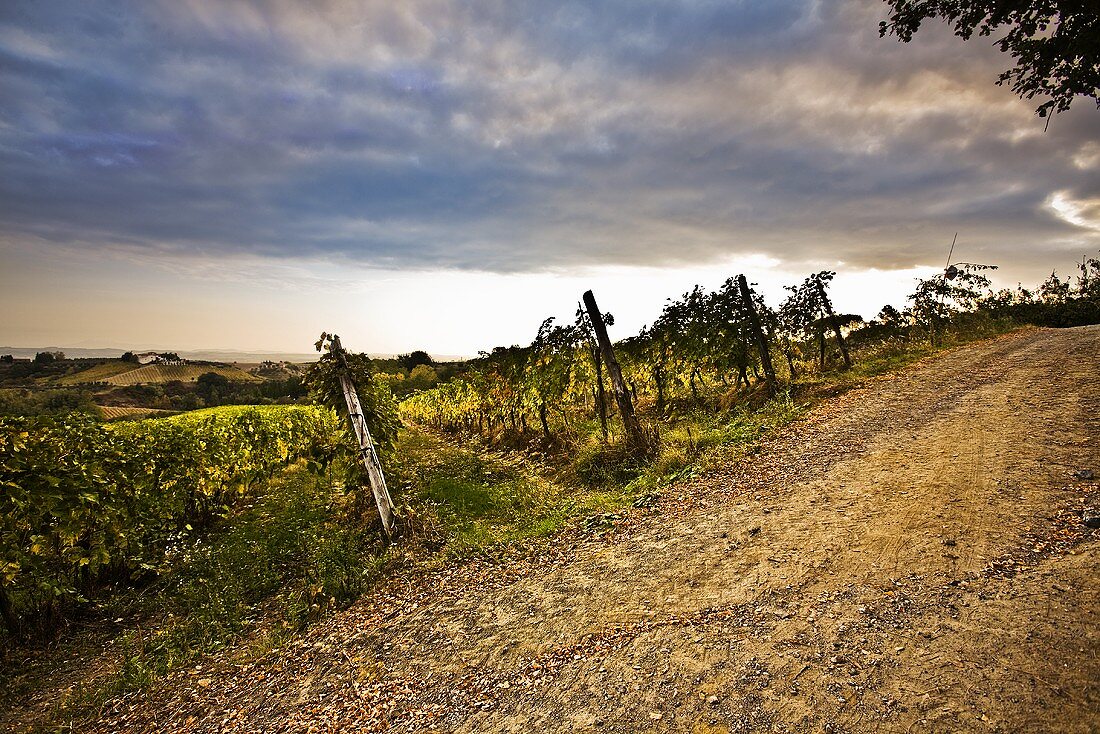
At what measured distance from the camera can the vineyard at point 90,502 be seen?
5.74m

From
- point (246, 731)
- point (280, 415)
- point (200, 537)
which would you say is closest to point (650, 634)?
point (246, 731)

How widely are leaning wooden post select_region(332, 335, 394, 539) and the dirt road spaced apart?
1.62m

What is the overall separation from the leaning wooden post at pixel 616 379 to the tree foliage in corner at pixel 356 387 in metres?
5.32

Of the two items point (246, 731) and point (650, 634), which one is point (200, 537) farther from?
point (650, 634)

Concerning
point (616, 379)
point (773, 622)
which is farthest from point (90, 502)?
point (616, 379)

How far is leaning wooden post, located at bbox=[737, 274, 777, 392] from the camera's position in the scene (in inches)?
554

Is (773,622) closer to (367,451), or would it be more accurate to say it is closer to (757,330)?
(367,451)

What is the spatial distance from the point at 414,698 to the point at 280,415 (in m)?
17.2

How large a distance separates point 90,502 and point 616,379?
9892 mm

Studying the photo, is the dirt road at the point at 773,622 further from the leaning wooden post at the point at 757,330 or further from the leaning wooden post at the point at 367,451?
the leaning wooden post at the point at 757,330

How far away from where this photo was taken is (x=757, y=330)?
14.9 metres

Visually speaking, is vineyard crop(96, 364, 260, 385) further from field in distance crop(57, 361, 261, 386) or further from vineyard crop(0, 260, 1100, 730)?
vineyard crop(0, 260, 1100, 730)

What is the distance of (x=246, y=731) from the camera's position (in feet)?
14.4

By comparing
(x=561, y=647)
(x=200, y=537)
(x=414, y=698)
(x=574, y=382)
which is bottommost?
(x=200, y=537)
